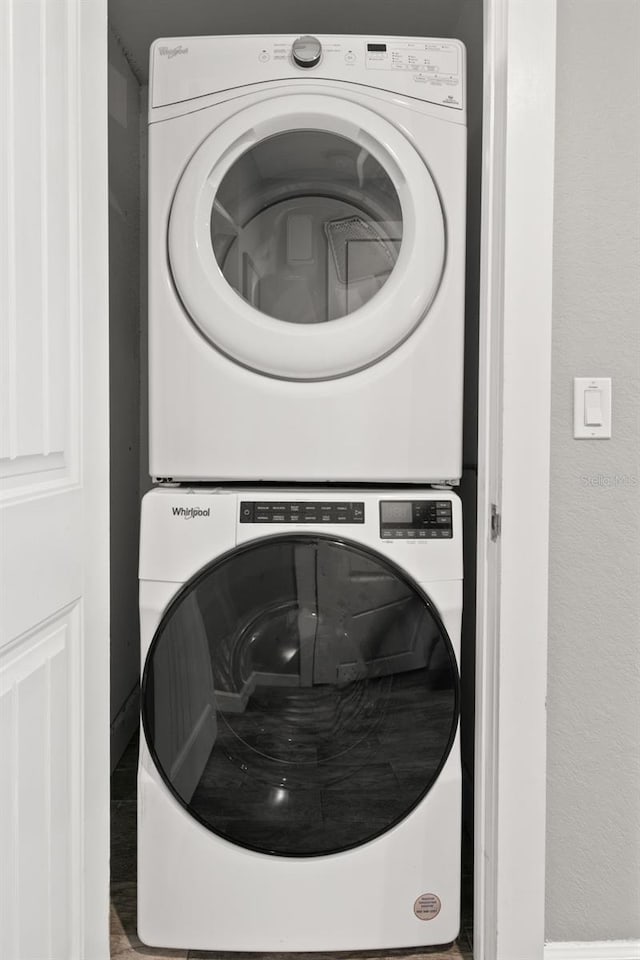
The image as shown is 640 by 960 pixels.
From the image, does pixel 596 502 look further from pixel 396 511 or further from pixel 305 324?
pixel 305 324

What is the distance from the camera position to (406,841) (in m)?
1.33

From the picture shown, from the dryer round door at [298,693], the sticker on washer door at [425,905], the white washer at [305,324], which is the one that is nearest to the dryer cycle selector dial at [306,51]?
the white washer at [305,324]

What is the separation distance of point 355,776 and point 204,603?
1.38ft

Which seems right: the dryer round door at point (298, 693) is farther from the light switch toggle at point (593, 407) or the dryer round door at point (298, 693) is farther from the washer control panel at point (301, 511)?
the light switch toggle at point (593, 407)

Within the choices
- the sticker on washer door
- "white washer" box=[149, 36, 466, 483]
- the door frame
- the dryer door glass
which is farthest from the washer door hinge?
the sticker on washer door

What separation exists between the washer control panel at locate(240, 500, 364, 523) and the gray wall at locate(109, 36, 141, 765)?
0.80 m

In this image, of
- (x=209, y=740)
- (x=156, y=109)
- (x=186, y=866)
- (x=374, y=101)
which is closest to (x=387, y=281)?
(x=374, y=101)

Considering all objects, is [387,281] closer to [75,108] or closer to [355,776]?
[75,108]

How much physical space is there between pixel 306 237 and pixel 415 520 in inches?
23.4

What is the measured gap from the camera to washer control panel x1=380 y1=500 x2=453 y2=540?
4.37 ft

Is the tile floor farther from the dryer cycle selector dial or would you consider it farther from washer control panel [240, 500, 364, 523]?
the dryer cycle selector dial

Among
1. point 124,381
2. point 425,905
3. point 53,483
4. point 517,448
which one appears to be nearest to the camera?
point 53,483

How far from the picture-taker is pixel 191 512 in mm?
1337

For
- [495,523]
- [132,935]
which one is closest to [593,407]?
[495,523]
